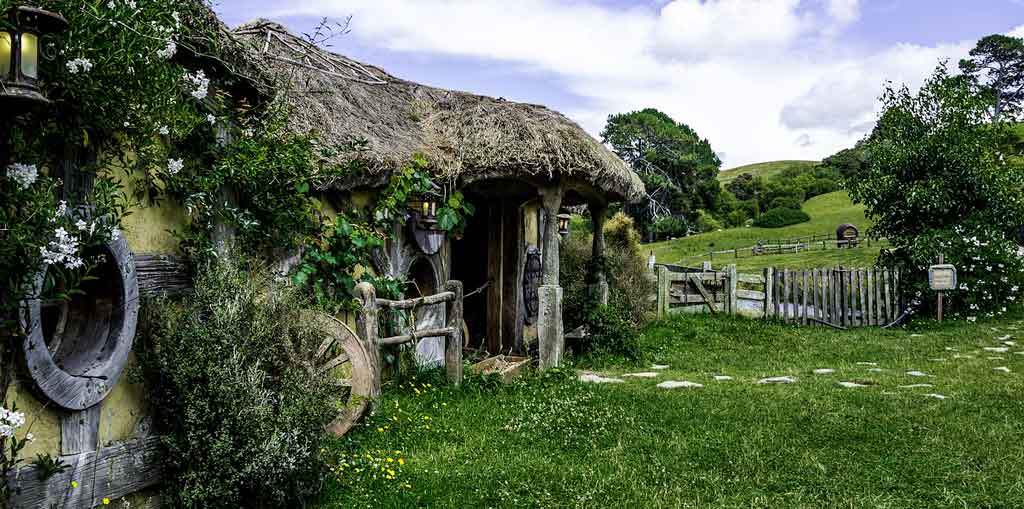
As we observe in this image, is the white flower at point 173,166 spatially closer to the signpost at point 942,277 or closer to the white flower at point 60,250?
the white flower at point 60,250

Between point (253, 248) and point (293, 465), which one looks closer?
point (293, 465)

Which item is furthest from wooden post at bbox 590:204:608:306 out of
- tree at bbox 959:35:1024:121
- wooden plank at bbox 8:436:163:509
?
tree at bbox 959:35:1024:121

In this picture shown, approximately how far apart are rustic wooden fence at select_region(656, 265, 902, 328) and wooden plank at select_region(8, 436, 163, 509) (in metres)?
12.0

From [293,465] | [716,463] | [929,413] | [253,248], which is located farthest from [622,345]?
[293,465]

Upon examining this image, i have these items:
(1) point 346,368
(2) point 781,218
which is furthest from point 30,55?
(2) point 781,218

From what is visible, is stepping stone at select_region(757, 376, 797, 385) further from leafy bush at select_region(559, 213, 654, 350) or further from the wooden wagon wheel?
the wooden wagon wheel

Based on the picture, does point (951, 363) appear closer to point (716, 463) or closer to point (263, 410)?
point (716, 463)

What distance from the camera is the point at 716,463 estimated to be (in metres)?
5.21

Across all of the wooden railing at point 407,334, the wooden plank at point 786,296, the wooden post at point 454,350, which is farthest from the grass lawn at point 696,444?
the wooden plank at point 786,296

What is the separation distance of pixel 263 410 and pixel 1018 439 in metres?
5.53

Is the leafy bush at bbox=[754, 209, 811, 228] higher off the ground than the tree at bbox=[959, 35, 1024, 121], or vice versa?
the tree at bbox=[959, 35, 1024, 121]

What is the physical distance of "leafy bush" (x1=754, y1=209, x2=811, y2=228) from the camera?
148 feet

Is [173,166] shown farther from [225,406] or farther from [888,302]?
[888,302]

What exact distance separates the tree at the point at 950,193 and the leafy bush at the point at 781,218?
29665 millimetres
